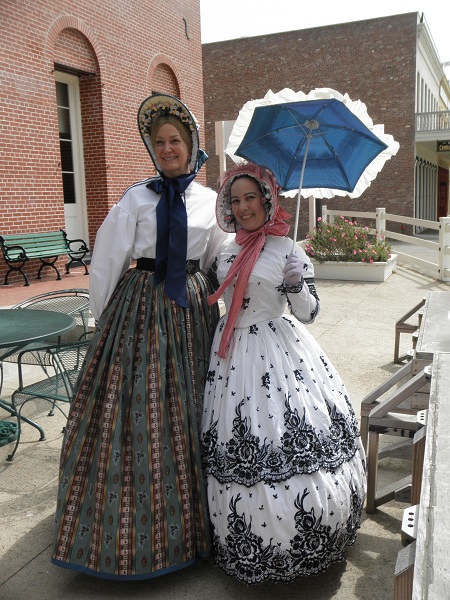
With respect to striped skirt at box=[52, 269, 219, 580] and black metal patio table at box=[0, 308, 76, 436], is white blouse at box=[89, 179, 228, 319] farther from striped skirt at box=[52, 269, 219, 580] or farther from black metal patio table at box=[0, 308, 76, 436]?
black metal patio table at box=[0, 308, 76, 436]

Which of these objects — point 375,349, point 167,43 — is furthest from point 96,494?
point 167,43

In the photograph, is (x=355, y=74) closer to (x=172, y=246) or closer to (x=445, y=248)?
(x=445, y=248)

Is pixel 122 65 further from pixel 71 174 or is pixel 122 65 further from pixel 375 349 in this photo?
pixel 375 349

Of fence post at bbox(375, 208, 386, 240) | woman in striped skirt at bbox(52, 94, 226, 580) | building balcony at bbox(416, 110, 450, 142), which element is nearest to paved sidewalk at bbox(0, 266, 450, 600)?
woman in striped skirt at bbox(52, 94, 226, 580)

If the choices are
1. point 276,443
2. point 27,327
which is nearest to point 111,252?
point 276,443

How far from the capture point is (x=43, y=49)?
9133 mm

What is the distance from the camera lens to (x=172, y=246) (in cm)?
253

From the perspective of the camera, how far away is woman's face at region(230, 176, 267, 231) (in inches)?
100

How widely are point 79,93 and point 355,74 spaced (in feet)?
43.0

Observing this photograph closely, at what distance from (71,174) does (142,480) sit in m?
9.18

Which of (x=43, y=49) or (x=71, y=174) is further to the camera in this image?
(x=71, y=174)

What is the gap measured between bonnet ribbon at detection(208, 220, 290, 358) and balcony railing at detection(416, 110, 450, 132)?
65.2 ft

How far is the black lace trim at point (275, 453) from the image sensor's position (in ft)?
7.44

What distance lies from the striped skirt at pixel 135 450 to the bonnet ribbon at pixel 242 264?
6.9 inches
